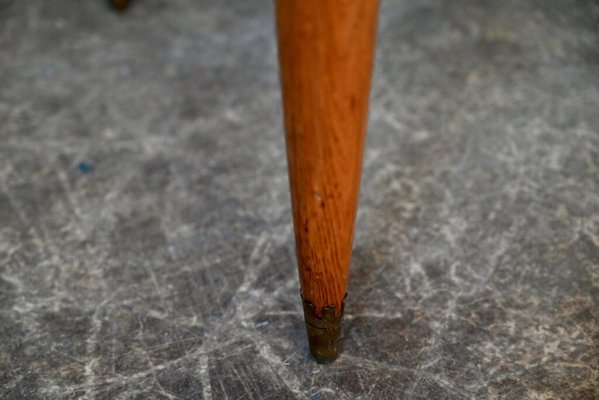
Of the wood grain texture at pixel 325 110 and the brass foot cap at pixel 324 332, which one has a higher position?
the wood grain texture at pixel 325 110

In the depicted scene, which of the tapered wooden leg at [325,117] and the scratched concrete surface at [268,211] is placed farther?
the scratched concrete surface at [268,211]

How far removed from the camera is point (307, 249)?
3.17 feet

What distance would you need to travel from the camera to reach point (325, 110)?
83cm

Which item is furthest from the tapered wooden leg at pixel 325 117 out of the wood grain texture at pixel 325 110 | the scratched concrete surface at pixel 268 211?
the scratched concrete surface at pixel 268 211

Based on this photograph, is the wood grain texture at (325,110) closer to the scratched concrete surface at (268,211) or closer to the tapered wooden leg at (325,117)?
the tapered wooden leg at (325,117)

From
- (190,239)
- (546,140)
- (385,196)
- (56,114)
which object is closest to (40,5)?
(56,114)

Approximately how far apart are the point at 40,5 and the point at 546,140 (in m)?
1.41

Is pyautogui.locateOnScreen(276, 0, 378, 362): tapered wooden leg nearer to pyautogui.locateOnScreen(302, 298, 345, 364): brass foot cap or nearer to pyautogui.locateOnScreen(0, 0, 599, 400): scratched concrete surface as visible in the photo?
pyautogui.locateOnScreen(302, 298, 345, 364): brass foot cap

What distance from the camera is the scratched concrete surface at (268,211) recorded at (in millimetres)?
1121

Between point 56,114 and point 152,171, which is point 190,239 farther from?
point 56,114

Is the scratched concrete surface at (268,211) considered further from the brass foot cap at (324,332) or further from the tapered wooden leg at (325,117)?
the tapered wooden leg at (325,117)

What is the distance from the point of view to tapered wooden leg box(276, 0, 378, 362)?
79cm

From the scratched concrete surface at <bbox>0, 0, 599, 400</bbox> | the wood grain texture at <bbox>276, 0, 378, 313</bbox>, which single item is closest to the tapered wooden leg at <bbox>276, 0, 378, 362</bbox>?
the wood grain texture at <bbox>276, 0, 378, 313</bbox>

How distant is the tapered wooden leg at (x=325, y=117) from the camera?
0.79 meters
